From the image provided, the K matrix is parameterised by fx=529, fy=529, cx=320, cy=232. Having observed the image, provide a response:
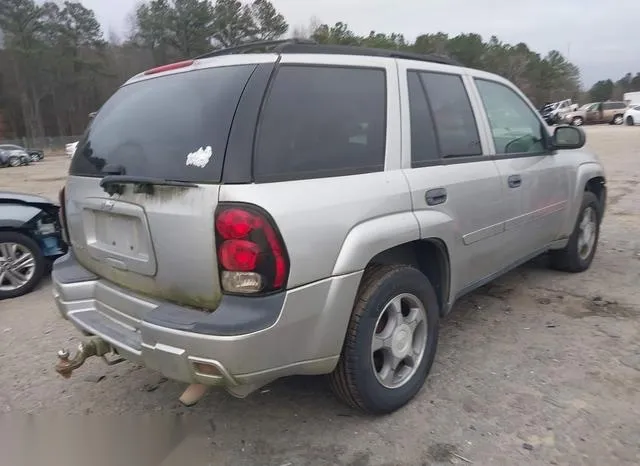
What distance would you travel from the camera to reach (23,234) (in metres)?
5.30

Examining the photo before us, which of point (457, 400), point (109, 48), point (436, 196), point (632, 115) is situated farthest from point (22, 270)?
point (109, 48)

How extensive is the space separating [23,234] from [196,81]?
3671mm

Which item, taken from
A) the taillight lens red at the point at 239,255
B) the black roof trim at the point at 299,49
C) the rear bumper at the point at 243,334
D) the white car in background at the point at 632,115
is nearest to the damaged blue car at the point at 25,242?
the rear bumper at the point at 243,334

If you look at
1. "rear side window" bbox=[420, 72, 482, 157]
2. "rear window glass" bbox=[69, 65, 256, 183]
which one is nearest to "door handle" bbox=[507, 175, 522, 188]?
"rear side window" bbox=[420, 72, 482, 157]

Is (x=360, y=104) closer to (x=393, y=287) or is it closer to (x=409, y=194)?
(x=409, y=194)

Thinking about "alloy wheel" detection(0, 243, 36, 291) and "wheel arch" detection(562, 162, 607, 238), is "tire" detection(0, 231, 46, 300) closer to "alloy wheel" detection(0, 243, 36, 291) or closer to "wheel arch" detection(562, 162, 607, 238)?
"alloy wheel" detection(0, 243, 36, 291)

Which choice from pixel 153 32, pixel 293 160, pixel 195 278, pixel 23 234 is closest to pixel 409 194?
pixel 293 160

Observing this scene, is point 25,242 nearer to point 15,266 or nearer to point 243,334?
point 15,266

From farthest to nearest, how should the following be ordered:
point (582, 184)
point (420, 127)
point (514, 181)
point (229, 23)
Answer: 1. point (229, 23)
2. point (582, 184)
3. point (514, 181)
4. point (420, 127)

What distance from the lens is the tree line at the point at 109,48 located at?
5534 cm

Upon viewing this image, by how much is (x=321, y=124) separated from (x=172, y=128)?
0.71 metres

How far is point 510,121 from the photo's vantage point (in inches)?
160

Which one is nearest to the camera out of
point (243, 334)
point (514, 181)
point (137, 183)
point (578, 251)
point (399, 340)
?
point (243, 334)

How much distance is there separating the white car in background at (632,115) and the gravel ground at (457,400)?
37.9 m
